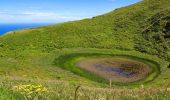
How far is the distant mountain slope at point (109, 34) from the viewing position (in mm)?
81000

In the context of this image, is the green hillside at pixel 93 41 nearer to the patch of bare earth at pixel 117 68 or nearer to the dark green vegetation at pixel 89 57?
the dark green vegetation at pixel 89 57

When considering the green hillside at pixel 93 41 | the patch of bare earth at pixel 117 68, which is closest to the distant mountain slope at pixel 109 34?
the green hillside at pixel 93 41

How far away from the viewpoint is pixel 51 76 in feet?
182

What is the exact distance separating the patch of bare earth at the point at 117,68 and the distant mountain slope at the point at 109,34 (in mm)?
11112

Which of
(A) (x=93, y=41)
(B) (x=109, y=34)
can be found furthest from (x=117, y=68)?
(B) (x=109, y=34)

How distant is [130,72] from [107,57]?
13127 mm

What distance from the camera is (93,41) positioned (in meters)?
87.8

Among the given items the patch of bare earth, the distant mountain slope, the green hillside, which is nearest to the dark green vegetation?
the patch of bare earth

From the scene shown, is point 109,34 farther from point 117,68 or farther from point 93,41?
point 117,68

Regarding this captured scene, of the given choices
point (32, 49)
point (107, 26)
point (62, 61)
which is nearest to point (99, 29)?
point (107, 26)

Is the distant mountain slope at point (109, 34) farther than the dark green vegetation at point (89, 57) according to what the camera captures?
Yes

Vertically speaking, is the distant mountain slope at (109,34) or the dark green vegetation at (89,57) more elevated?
the distant mountain slope at (109,34)

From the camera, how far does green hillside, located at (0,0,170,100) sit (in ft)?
201

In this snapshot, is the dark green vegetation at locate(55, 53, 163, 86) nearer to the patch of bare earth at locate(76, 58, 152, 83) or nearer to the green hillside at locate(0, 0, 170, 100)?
the patch of bare earth at locate(76, 58, 152, 83)
